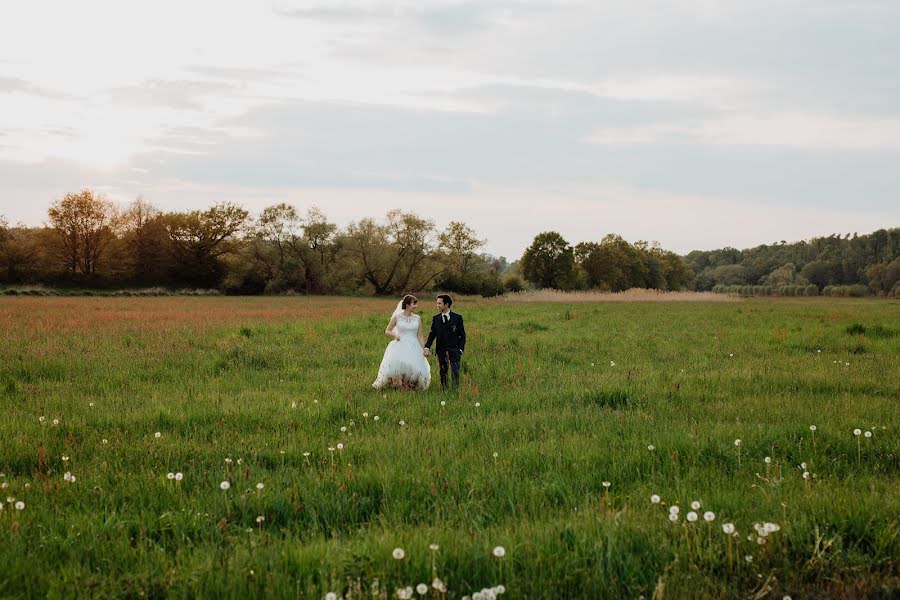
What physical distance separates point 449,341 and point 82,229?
79.9 m

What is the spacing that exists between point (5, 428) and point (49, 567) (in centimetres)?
501

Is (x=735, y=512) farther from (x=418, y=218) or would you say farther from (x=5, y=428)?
(x=418, y=218)

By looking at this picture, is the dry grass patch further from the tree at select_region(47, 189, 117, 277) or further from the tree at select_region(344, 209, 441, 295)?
the tree at select_region(47, 189, 117, 277)

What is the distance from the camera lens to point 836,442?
23.4 ft

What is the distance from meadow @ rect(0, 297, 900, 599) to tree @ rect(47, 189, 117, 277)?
239ft

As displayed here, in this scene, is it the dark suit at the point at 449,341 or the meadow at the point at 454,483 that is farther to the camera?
the dark suit at the point at 449,341

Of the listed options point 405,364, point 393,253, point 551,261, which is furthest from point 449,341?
point 551,261

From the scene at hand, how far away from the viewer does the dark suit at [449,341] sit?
11.9 meters

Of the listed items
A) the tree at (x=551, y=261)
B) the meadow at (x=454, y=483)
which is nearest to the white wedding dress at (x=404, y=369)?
the meadow at (x=454, y=483)

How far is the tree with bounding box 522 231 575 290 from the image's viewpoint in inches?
3730

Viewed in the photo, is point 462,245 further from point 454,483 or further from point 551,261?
point 454,483

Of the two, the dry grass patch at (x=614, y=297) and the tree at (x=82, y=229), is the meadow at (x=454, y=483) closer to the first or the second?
the dry grass patch at (x=614, y=297)

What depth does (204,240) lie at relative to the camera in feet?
266

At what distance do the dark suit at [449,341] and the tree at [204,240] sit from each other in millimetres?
73766
